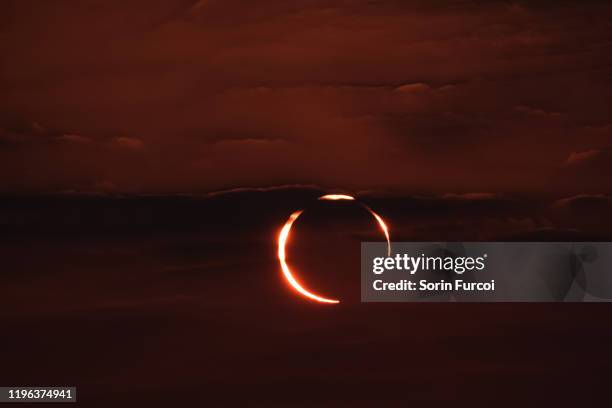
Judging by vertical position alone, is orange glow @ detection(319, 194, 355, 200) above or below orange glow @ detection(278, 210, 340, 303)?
above

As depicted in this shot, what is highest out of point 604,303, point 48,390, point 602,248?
point 602,248

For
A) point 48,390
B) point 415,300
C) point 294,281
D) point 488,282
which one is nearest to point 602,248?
point 488,282

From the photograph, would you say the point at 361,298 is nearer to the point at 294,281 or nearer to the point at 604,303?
the point at 294,281
